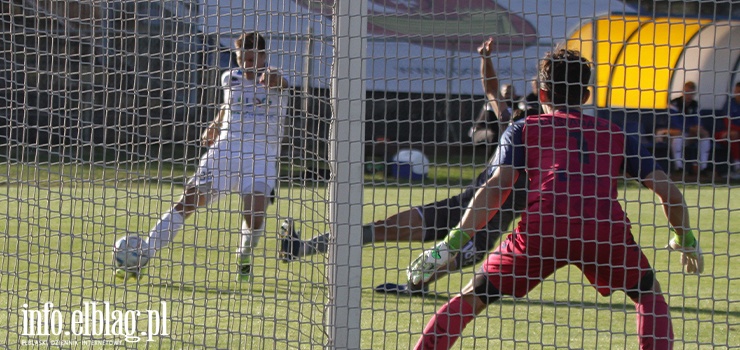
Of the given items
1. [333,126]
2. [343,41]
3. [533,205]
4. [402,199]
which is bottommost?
[402,199]

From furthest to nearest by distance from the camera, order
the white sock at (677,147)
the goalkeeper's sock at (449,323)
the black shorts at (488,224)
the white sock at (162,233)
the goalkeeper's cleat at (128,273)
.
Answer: the black shorts at (488,224) → the white sock at (162,233) → the white sock at (677,147) → the goalkeeper's cleat at (128,273) → the goalkeeper's sock at (449,323)

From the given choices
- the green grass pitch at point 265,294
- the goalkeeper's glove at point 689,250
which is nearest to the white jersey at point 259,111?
the green grass pitch at point 265,294

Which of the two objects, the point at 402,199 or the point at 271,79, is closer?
the point at 271,79

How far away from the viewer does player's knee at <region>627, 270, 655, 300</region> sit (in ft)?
13.3

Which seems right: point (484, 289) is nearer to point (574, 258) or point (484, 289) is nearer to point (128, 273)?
point (574, 258)

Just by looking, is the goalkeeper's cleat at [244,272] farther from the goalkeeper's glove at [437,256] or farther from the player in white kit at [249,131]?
the goalkeeper's glove at [437,256]

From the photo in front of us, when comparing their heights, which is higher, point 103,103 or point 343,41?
point 343,41

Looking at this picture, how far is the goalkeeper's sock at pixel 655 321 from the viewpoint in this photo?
407 cm

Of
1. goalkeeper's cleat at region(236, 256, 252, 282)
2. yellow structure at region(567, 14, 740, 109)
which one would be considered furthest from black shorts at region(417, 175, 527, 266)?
goalkeeper's cleat at region(236, 256, 252, 282)

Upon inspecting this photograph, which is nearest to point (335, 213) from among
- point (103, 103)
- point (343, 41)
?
point (343, 41)

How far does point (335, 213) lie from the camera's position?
4.02m

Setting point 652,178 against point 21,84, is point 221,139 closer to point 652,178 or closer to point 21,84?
point 21,84

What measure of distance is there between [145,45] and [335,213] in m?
1.73
